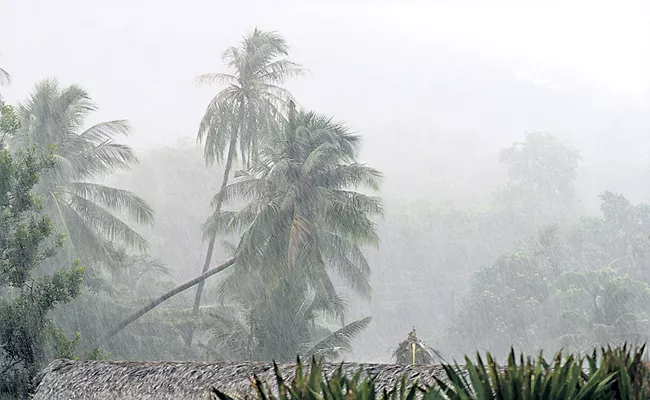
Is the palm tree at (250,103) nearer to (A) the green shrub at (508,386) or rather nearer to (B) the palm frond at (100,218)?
(B) the palm frond at (100,218)

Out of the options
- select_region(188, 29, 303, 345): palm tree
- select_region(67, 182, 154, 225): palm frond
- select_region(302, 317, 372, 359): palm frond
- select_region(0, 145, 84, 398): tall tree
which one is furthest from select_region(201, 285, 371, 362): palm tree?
select_region(0, 145, 84, 398): tall tree

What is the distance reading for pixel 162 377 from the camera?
5500 millimetres

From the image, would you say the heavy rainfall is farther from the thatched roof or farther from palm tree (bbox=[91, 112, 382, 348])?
the thatched roof

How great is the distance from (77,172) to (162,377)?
41.7ft

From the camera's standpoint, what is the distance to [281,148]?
52.8 feet

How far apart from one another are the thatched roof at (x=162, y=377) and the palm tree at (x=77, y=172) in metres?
10.5

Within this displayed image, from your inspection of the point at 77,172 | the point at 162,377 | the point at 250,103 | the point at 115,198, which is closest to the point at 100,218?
the point at 115,198

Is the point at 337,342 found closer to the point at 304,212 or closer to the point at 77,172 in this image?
the point at 304,212

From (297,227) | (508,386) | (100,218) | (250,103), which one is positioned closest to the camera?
(508,386)

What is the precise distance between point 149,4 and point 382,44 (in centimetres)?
3625

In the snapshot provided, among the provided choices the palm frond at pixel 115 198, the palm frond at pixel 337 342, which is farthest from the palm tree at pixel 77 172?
the palm frond at pixel 337 342

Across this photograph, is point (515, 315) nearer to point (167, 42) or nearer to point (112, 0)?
point (167, 42)

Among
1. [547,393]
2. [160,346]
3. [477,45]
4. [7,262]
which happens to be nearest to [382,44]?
[477,45]

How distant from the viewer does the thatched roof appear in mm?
4598
